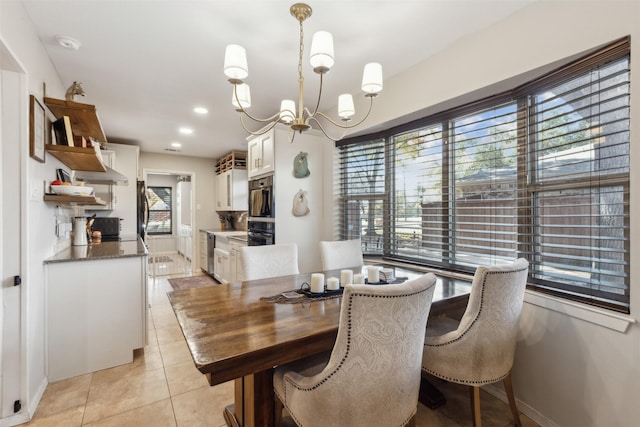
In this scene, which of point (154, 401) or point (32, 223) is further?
point (154, 401)

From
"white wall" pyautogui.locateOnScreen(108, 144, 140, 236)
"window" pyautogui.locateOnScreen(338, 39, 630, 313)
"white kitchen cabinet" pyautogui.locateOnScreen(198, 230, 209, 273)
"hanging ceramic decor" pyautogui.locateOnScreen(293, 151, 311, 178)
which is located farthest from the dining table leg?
"white kitchen cabinet" pyautogui.locateOnScreen(198, 230, 209, 273)

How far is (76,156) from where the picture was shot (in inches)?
87.4

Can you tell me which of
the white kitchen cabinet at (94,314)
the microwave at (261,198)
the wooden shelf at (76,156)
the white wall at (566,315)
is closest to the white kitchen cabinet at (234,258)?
the microwave at (261,198)

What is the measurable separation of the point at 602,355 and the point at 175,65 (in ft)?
11.0

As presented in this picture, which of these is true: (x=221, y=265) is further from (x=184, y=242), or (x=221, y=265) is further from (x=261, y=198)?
(x=184, y=242)

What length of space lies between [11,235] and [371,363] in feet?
6.62

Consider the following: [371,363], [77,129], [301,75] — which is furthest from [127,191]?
[371,363]

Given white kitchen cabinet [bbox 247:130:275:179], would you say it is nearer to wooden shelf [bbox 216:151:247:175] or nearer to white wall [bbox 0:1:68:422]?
wooden shelf [bbox 216:151:247:175]

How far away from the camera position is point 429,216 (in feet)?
8.29

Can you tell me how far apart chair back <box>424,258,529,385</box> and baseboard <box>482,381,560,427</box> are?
0.52m

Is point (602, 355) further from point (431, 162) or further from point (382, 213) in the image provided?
point (382, 213)

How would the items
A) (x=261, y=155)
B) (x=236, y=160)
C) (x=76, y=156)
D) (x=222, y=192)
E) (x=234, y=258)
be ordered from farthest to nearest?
1. (x=222, y=192)
2. (x=236, y=160)
3. (x=234, y=258)
4. (x=261, y=155)
5. (x=76, y=156)

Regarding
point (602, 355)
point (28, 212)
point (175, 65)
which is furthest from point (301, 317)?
point (175, 65)

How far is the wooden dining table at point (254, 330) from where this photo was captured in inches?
39.9
